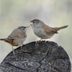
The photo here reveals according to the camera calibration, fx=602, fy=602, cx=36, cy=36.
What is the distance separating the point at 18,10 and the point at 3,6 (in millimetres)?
349

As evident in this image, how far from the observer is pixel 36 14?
12.1 m

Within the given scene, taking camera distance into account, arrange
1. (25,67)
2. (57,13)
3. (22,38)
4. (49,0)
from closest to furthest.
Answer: (25,67)
(22,38)
(57,13)
(49,0)

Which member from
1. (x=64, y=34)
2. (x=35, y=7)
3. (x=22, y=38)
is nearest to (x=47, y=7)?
(x=35, y=7)

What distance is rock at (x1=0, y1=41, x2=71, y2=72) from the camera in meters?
6.18

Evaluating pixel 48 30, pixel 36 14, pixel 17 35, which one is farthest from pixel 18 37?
pixel 36 14

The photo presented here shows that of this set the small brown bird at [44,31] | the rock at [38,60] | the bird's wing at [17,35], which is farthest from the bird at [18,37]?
the small brown bird at [44,31]

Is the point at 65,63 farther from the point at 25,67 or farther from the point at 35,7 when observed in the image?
the point at 35,7

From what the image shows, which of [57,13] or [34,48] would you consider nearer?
[34,48]

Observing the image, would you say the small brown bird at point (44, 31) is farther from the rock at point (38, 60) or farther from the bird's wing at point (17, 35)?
the rock at point (38, 60)

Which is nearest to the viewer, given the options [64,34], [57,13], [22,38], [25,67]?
[25,67]

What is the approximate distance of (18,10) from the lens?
12578 millimetres

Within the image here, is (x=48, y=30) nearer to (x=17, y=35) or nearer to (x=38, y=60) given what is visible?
(x=17, y=35)

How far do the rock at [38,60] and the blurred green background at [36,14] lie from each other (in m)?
3.87

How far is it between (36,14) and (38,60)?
19.4ft
